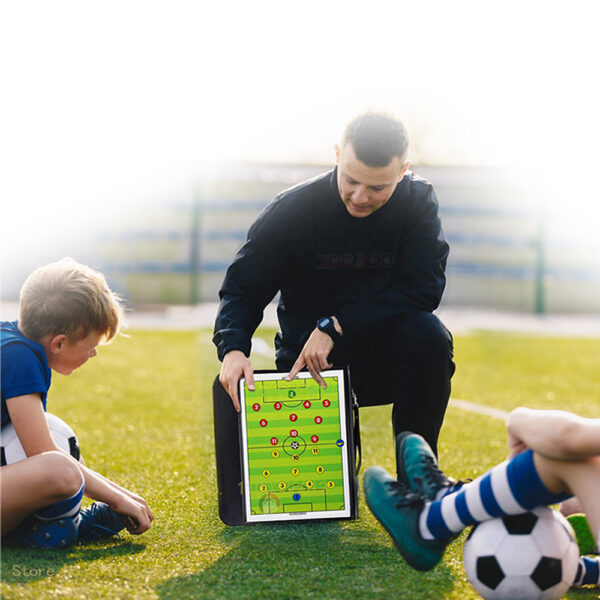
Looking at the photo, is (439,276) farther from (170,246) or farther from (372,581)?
(170,246)

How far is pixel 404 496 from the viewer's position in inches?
77.5

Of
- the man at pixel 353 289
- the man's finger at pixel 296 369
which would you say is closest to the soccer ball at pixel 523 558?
the man at pixel 353 289

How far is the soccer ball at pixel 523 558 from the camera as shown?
1785mm

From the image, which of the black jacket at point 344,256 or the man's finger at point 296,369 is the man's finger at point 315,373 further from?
the black jacket at point 344,256

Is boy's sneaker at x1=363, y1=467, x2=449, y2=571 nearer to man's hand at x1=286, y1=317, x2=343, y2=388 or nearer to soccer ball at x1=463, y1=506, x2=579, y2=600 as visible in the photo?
soccer ball at x1=463, y1=506, x2=579, y2=600

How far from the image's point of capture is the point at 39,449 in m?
2.07

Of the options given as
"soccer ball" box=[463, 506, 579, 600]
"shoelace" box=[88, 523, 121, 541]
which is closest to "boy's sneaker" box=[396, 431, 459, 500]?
"soccer ball" box=[463, 506, 579, 600]

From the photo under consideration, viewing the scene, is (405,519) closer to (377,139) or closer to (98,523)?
(98,523)

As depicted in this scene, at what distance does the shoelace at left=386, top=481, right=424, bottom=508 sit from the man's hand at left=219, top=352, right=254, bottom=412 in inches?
23.5

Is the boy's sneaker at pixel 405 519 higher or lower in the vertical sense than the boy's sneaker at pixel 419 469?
lower

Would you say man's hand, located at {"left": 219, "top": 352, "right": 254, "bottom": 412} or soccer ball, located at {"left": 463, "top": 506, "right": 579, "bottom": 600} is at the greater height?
man's hand, located at {"left": 219, "top": 352, "right": 254, "bottom": 412}

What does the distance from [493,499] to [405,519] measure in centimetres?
23

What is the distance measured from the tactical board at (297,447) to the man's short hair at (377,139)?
27.8 inches

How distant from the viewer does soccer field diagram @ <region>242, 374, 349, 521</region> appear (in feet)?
8.22
